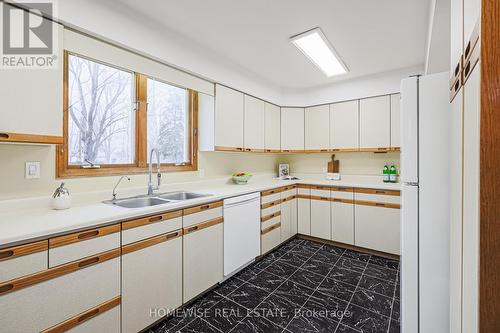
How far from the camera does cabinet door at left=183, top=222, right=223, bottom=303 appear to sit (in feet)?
6.56

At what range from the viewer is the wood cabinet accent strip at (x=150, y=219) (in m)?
1.59

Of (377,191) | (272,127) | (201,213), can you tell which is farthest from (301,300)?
(272,127)

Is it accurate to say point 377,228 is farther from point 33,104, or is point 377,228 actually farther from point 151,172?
point 33,104

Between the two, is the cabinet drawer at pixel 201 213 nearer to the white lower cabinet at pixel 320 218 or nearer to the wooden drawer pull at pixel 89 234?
the wooden drawer pull at pixel 89 234

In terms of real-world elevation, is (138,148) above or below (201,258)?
above

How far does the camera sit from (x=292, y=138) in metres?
4.13

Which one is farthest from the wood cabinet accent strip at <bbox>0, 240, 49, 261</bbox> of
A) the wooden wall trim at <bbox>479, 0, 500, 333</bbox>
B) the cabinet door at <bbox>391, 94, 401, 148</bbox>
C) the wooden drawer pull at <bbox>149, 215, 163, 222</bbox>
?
the cabinet door at <bbox>391, 94, 401, 148</bbox>

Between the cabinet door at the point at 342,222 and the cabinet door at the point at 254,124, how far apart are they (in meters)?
1.47

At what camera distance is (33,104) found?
145 cm

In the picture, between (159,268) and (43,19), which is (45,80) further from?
(159,268)

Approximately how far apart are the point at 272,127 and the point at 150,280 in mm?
2934

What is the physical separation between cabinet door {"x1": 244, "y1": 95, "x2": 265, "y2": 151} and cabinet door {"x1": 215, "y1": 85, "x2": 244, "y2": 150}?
0.39 ft

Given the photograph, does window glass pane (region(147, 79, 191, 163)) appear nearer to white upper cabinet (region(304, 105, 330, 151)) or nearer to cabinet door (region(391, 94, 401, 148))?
white upper cabinet (region(304, 105, 330, 151))

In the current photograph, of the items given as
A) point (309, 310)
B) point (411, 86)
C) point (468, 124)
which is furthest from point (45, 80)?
point (309, 310)
